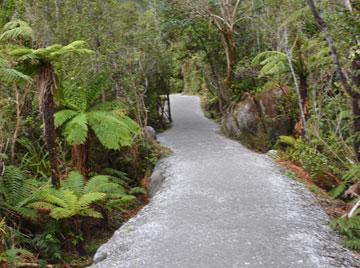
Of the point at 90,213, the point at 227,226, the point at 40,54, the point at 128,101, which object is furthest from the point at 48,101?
the point at 128,101

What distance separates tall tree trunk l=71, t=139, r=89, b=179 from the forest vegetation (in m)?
0.02

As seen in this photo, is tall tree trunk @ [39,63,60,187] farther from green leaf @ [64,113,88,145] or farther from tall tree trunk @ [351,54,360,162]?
tall tree trunk @ [351,54,360,162]

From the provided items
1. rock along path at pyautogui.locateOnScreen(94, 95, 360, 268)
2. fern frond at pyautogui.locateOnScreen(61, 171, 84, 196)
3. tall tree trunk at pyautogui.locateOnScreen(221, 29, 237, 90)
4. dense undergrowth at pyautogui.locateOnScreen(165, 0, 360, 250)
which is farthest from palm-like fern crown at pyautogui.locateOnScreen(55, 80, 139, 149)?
tall tree trunk at pyautogui.locateOnScreen(221, 29, 237, 90)

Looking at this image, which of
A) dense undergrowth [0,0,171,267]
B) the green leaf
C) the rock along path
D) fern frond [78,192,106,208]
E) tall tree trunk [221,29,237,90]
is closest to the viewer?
the rock along path

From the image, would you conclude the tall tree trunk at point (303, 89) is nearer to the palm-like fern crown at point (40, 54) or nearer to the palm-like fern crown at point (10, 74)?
the palm-like fern crown at point (40, 54)

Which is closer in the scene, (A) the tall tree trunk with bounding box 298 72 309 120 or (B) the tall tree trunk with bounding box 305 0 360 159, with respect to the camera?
(B) the tall tree trunk with bounding box 305 0 360 159

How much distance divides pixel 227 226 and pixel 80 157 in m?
4.00

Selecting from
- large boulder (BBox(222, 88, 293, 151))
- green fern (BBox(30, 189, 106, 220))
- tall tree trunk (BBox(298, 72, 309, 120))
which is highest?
tall tree trunk (BBox(298, 72, 309, 120))

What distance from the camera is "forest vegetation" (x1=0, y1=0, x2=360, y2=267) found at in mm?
6246

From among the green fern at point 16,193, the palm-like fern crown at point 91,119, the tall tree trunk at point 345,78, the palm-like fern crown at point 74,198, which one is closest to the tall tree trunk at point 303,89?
the tall tree trunk at point 345,78

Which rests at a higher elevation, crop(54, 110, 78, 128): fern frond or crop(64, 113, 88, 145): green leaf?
crop(54, 110, 78, 128): fern frond

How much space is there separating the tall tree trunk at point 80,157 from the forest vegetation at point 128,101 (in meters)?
0.02

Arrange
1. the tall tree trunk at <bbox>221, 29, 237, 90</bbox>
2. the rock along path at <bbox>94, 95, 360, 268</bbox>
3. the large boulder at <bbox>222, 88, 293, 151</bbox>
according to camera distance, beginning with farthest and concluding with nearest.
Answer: the tall tree trunk at <bbox>221, 29, 237, 90</bbox>, the large boulder at <bbox>222, 88, 293, 151</bbox>, the rock along path at <bbox>94, 95, 360, 268</bbox>

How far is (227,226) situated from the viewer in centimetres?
578
